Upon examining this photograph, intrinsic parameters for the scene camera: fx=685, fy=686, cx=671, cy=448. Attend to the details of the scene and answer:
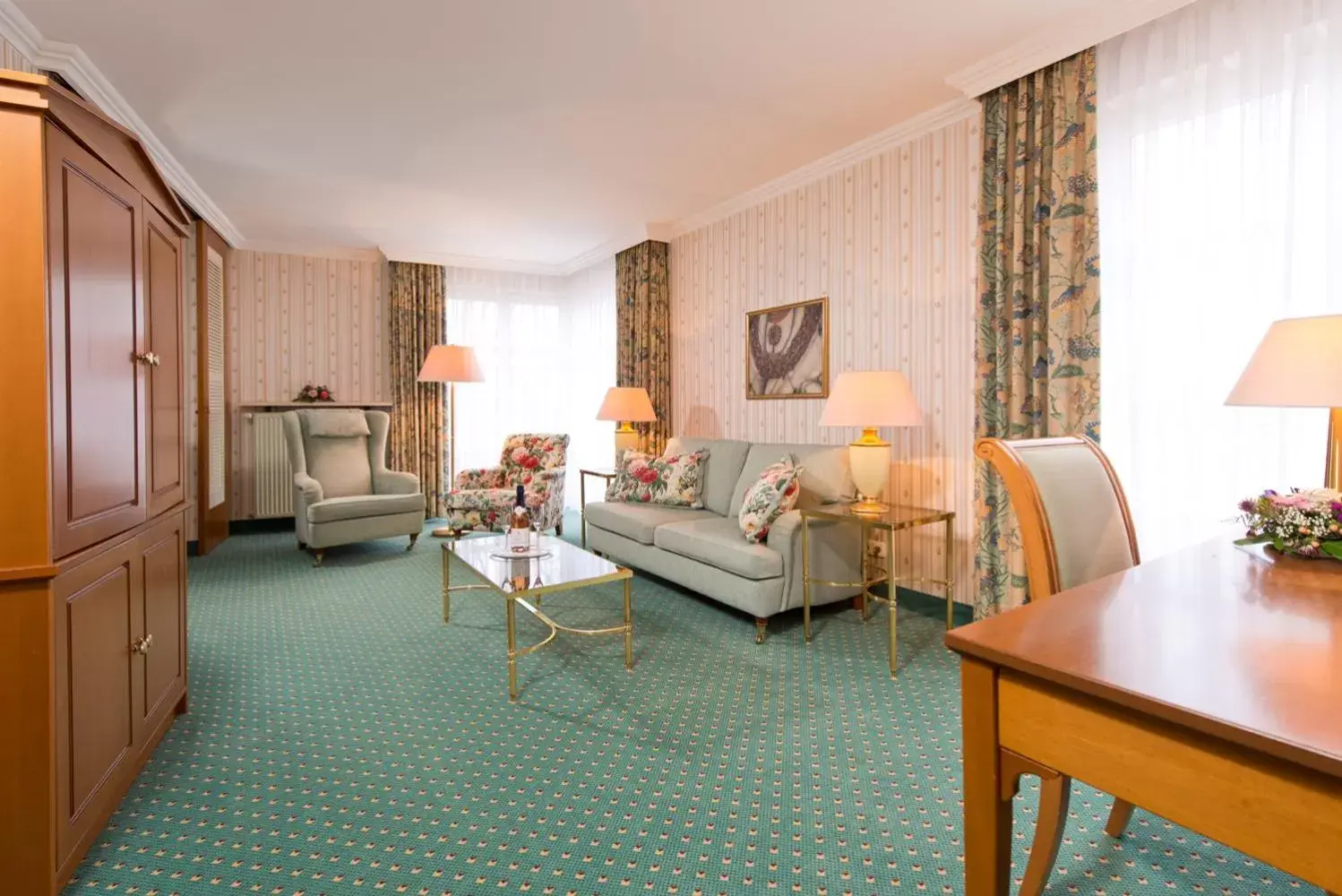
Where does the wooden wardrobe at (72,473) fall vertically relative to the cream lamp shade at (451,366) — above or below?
below

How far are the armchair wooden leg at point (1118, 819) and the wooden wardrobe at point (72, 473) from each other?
2.45m

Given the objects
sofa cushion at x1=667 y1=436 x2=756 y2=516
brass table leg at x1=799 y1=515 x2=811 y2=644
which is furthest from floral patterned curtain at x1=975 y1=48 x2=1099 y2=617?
sofa cushion at x1=667 y1=436 x2=756 y2=516

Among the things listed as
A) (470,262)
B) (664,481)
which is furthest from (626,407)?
(470,262)

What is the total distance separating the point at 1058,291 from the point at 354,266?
6.04m

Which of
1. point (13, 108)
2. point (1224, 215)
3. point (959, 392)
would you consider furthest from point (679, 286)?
point (13, 108)

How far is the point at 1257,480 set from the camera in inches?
95.7

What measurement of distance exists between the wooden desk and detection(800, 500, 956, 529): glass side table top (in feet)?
5.78

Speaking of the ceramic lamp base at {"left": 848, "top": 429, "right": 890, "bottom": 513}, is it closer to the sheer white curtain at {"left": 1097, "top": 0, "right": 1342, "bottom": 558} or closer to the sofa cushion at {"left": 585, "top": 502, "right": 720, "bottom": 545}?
the sheer white curtain at {"left": 1097, "top": 0, "right": 1342, "bottom": 558}

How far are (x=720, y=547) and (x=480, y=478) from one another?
115 inches

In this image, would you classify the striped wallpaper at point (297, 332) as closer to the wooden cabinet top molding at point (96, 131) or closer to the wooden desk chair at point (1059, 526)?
the wooden cabinet top molding at point (96, 131)

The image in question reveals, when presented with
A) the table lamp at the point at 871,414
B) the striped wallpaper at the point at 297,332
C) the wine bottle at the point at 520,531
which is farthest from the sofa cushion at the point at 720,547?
the striped wallpaper at the point at 297,332

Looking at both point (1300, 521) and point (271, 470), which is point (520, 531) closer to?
point (1300, 521)

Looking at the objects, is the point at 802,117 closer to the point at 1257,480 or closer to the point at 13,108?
the point at 1257,480

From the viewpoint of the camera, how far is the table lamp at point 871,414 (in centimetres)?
312
